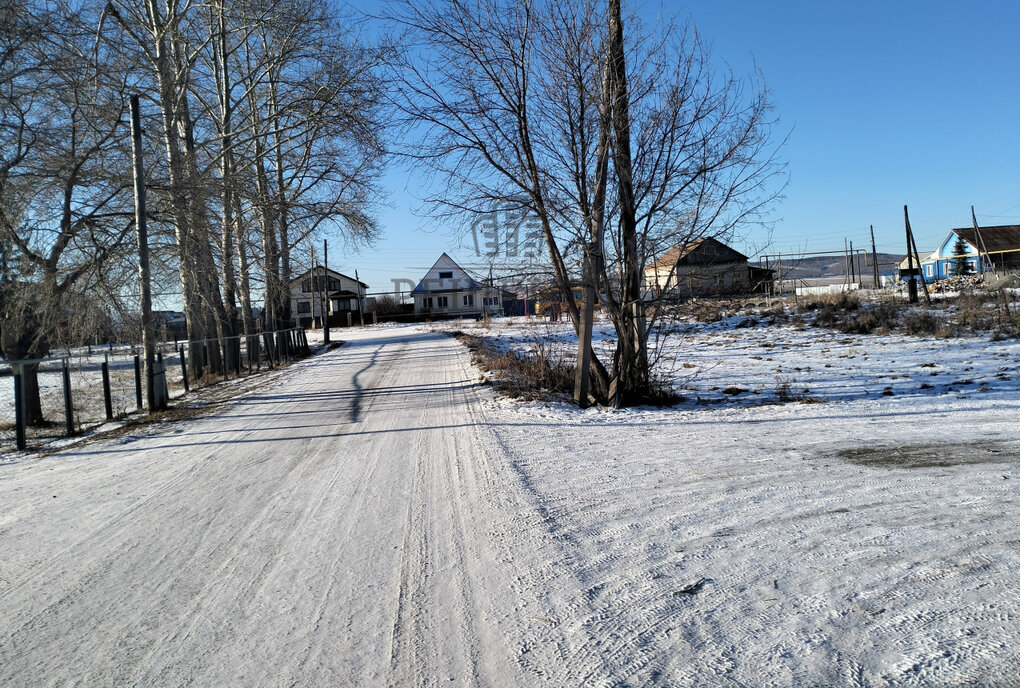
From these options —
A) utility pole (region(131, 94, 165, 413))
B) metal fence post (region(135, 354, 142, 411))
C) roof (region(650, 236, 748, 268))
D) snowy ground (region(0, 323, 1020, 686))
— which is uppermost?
utility pole (region(131, 94, 165, 413))

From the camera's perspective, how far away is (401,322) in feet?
224

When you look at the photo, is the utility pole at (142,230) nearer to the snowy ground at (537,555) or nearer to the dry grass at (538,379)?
the snowy ground at (537,555)

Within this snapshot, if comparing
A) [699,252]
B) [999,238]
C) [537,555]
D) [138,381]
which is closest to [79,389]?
[138,381]

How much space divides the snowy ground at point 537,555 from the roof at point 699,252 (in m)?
2.23

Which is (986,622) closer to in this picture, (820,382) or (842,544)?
(842,544)

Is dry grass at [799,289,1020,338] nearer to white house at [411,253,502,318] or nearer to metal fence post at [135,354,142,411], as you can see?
metal fence post at [135,354,142,411]

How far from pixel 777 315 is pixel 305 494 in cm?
2541

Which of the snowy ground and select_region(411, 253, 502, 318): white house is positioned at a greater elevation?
select_region(411, 253, 502, 318): white house

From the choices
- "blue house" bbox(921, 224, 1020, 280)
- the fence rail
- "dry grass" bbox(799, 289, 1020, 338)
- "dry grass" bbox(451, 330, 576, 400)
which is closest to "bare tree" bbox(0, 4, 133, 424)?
the fence rail

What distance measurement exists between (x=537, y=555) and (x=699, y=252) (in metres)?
6.01

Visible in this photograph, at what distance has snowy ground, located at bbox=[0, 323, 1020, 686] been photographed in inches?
118

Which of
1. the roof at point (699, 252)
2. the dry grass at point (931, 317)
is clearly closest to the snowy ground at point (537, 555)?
the roof at point (699, 252)

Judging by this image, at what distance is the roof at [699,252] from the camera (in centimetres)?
902

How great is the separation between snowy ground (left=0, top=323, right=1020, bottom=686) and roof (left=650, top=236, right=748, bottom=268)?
7.31ft
